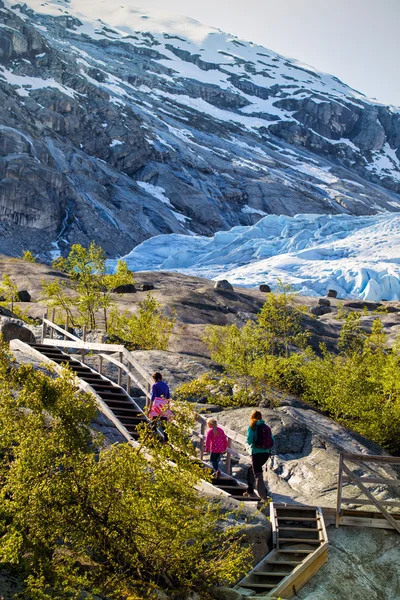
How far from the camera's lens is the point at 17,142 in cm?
11938

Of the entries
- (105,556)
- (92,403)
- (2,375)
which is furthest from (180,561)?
(2,375)

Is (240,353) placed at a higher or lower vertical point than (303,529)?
lower

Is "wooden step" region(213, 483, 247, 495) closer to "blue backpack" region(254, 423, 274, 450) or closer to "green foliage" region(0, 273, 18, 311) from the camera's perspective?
"blue backpack" region(254, 423, 274, 450)

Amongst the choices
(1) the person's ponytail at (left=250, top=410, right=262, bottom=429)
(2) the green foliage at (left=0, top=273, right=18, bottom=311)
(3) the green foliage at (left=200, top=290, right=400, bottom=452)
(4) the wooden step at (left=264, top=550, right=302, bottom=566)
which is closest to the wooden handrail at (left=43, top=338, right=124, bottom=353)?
(3) the green foliage at (left=200, top=290, right=400, bottom=452)

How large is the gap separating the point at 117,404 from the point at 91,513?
7096mm

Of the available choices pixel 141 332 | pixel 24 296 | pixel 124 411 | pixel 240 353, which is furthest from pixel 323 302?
pixel 124 411

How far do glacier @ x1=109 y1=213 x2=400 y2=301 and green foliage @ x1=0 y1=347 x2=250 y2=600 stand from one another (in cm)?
6325

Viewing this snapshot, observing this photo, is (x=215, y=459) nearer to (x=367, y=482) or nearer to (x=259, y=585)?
(x=367, y=482)

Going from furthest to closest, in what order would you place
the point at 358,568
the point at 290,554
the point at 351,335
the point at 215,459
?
1. the point at 351,335
2. the point at 215,459
3. the point at 358,568
4. the point at 290,554

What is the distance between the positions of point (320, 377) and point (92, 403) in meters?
12.6

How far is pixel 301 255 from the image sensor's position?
8481cm

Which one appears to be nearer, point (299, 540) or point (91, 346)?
point (299, 540)

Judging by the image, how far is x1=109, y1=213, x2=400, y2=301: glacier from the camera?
76.2 meters

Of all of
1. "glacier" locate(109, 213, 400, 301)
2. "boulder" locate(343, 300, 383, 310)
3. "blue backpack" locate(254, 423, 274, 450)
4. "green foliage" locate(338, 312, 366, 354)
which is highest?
"blue backpack" locate(254, 423, 274, 450)
